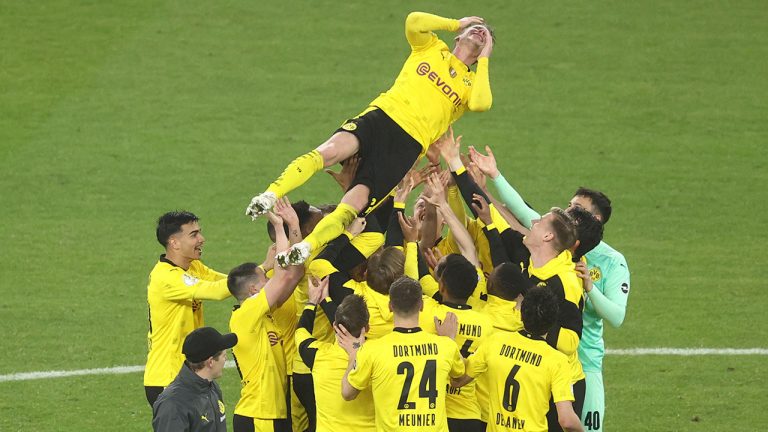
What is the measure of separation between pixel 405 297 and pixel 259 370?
172cm

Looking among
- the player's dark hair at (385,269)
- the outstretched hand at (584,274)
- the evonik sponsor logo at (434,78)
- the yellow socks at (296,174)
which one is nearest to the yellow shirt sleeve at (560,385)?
the outstretched hand at (584,274)

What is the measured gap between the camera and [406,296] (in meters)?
7.36

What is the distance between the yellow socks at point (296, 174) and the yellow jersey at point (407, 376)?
131 cm

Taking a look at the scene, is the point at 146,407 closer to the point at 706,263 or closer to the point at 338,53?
the point at 706,263

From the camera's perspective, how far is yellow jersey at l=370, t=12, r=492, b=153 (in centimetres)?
920

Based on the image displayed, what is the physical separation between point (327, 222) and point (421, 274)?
2.61 ft

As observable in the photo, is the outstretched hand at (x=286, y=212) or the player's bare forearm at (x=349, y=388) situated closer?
the player's bare forearm at (x=349, y=388)

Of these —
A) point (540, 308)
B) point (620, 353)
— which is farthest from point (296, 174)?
point (620, 353)

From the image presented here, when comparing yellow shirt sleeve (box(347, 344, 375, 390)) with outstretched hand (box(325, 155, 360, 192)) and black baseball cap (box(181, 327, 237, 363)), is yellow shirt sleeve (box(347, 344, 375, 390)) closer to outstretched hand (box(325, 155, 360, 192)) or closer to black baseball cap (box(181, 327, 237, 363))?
black baseball cap (box(181, 327, 237, 363))

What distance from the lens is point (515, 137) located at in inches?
719

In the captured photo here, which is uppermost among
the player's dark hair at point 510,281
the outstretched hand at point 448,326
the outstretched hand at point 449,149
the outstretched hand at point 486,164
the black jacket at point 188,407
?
the outstretched hand at point 449,149

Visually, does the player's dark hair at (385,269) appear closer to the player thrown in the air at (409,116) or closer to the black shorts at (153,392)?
the player thrown in the air at (409,116)

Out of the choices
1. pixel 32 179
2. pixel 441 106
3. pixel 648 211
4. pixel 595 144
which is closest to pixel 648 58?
pixel 595 144

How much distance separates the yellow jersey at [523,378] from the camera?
293 inches
